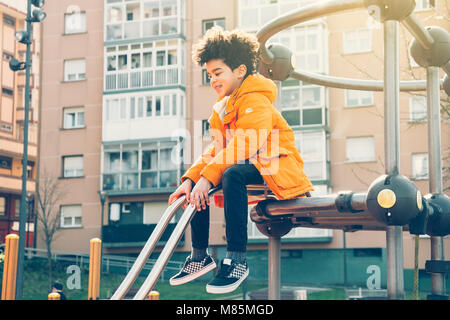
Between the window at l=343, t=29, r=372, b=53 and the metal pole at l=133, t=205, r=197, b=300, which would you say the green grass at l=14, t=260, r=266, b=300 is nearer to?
the window at l=343, t=29, r=372, b=53

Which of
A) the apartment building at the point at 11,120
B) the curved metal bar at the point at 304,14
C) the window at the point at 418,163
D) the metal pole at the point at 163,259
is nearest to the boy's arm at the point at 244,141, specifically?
the metal pole at the point at 163,259

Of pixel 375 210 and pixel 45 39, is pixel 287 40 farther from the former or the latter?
pixel 375 210

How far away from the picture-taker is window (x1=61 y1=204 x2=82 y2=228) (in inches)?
1069

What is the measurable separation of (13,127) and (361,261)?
75.0ft

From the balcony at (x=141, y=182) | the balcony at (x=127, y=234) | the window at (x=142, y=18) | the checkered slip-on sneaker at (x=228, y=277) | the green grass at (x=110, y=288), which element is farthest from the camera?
the window at (x=142, y=18)

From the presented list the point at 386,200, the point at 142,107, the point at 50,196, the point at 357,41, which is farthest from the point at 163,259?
the point at 50,196

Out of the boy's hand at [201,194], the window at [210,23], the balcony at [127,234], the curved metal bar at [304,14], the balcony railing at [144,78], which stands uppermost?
the window at [210,23]

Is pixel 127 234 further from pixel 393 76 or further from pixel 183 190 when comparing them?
pixel 393 76

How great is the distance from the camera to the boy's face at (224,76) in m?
3.20

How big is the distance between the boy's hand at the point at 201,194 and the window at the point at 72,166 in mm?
24956

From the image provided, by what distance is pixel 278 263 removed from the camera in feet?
14.0

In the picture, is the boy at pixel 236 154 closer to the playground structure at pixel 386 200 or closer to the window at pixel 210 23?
the playground structure at pixel 386 200

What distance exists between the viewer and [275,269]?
425 centimetres

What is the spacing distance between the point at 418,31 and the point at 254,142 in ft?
4.53
